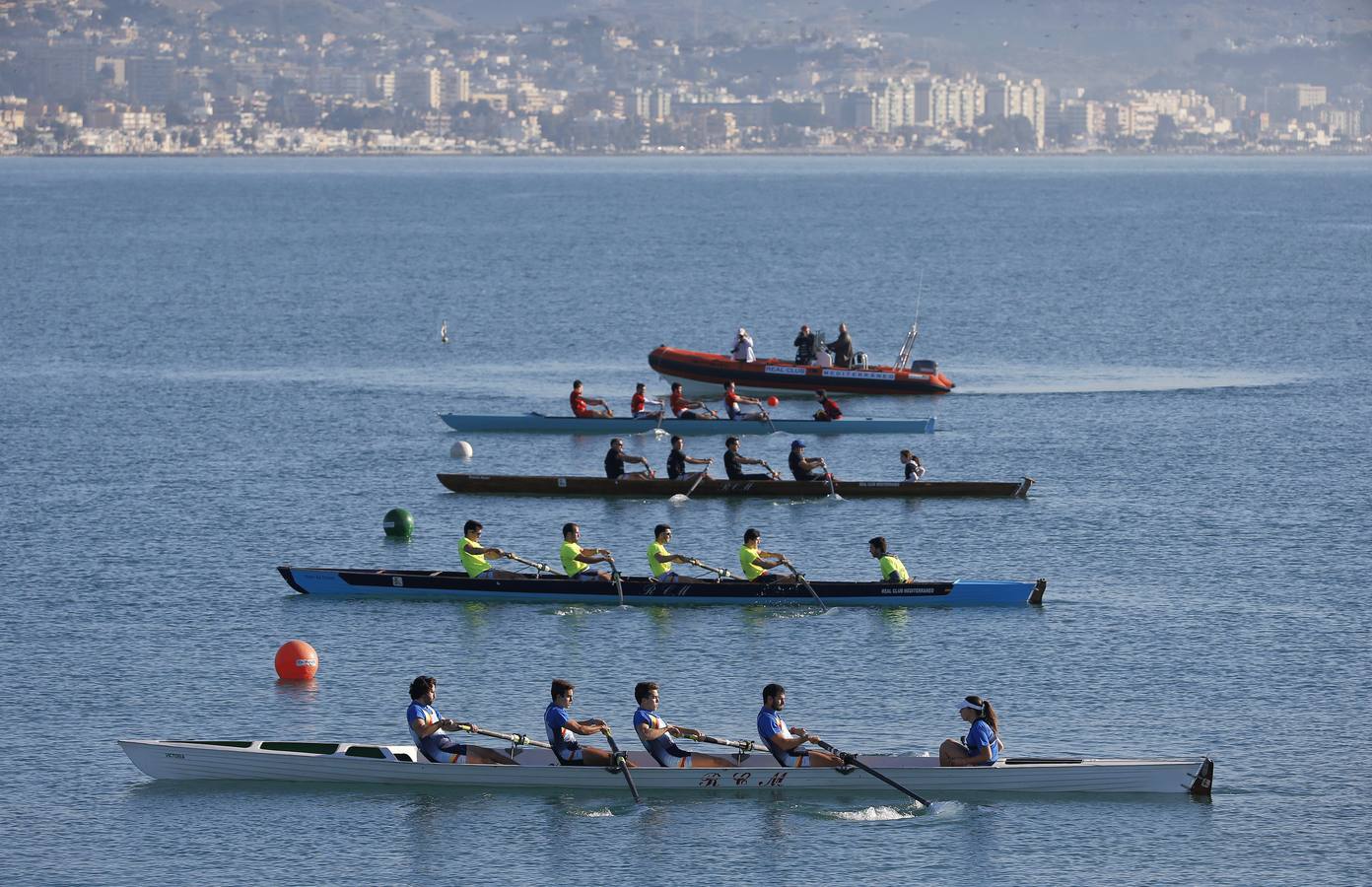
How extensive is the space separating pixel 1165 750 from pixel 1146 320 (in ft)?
212

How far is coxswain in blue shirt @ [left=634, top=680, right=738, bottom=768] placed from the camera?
27.5m

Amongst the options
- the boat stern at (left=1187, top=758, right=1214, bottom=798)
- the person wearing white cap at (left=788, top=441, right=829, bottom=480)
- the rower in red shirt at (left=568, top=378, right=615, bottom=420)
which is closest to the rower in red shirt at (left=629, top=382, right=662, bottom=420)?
the rower in red shirt at (left=568, top=378, right=615, bottom=420)

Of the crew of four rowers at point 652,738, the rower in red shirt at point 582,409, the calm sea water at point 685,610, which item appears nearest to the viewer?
the calm sea water at point 685,610

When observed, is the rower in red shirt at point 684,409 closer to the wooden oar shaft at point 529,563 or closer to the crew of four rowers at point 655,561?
the wooden oar shaft at point 529,563

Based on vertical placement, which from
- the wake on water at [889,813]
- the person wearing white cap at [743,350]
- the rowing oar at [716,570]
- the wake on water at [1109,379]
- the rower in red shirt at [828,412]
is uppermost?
the person wearing white cap at [743,350]

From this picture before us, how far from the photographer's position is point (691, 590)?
38125 mm

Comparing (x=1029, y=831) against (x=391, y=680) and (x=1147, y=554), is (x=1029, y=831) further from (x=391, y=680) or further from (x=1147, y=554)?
(x=1147, y=554)

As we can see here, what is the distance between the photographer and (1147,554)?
140 feet

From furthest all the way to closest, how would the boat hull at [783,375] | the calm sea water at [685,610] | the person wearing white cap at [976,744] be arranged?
the boat hull at [783,375]
the person wearing white cap at [976,744]
the calm sea water at [685,610]

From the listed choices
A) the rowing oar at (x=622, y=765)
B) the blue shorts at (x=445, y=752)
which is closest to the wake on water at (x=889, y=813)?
the rowing oar at (x=622, y=765)

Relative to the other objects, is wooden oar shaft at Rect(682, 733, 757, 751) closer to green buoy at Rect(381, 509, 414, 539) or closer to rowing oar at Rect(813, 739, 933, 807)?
rowing oar at Rect(813, 739, 933, 807)

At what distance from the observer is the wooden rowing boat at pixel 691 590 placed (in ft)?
124

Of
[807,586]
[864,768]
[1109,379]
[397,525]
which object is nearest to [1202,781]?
[864,768]

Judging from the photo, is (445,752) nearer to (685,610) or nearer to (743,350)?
(685,610)
